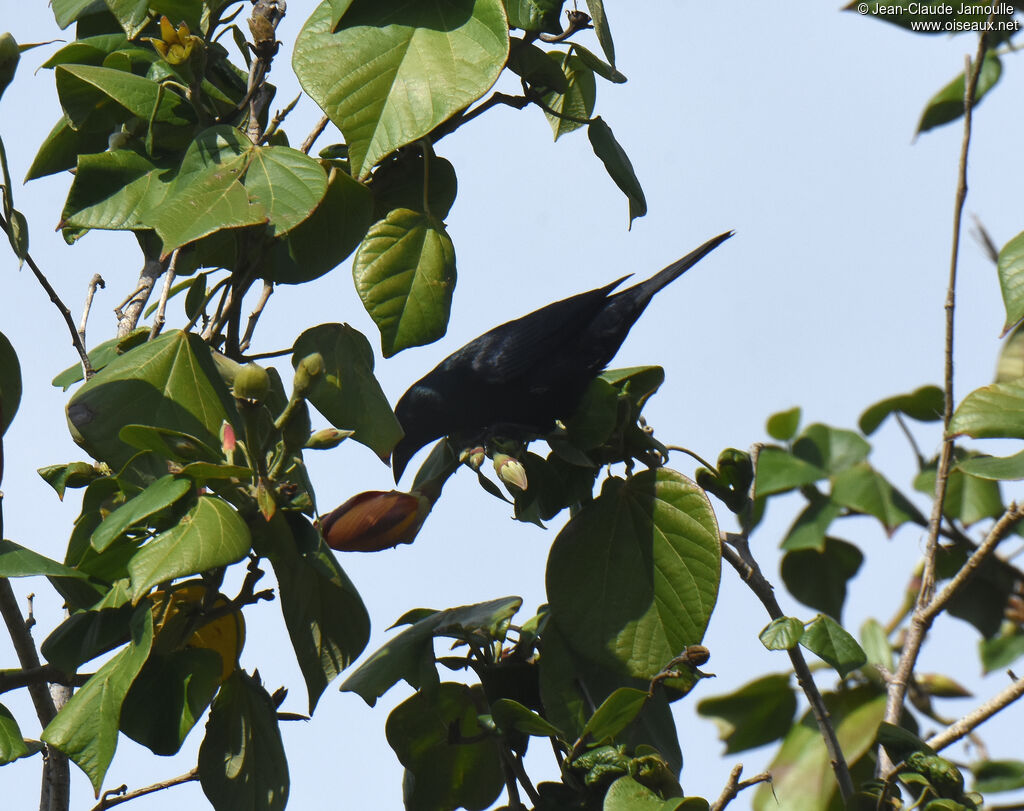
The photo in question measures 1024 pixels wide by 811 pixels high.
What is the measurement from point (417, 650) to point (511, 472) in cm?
29

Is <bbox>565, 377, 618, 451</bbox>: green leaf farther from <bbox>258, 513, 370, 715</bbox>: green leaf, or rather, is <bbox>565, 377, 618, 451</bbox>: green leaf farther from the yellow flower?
the yellow flower

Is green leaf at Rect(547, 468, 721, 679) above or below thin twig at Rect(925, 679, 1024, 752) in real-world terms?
above

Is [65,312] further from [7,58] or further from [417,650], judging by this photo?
[417,650]

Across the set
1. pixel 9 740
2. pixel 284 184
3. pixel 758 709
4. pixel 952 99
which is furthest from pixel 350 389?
pixel 758 709

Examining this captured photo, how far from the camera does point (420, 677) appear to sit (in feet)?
4.77

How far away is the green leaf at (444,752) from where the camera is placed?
150 centimetres

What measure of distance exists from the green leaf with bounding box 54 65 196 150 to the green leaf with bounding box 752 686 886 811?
1879 millimetres

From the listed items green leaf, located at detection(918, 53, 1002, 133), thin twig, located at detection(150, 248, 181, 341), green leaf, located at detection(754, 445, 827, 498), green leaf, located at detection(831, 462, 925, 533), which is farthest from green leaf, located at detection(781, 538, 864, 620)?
thin twig, located at detection(150, 248, 181, 341)

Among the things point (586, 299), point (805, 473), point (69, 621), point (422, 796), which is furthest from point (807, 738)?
point (69, 621)

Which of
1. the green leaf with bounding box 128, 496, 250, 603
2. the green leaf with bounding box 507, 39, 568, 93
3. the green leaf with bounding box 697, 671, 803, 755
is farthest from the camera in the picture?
the green leaf with bounding box 697, 671, 803, 755

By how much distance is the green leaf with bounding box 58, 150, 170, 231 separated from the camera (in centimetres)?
136

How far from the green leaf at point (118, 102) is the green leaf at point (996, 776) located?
2.34 metres

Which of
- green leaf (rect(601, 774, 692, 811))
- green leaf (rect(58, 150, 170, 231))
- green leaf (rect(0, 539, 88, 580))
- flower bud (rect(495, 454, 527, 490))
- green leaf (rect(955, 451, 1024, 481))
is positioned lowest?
green leaf (rect(601, 774, 692, 811))

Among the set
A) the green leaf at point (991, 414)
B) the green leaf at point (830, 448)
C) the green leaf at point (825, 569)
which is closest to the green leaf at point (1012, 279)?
the green leaf at point (991, 414)
